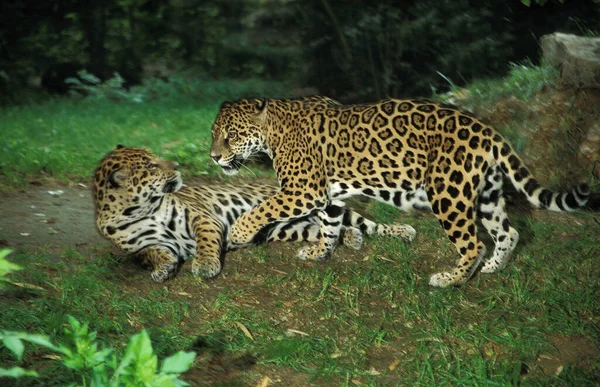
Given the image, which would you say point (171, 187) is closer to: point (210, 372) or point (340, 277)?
point (340, 277)

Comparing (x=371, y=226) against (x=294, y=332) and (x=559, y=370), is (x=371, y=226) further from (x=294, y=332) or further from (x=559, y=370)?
(x=559, y=370)

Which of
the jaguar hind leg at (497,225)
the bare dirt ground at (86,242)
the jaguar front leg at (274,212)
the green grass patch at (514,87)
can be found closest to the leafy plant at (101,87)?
the bare dirt ground at (86,242)

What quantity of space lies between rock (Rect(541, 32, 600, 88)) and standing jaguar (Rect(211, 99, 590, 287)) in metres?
3.26

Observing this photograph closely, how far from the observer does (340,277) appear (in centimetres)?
647

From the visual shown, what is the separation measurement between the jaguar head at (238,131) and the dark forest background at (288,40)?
25.7 ft

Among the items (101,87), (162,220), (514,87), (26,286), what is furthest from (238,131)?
(101,87)

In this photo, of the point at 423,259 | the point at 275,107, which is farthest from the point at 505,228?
the point at 275,107

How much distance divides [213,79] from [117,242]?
1011cm

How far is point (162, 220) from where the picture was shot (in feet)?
22.2

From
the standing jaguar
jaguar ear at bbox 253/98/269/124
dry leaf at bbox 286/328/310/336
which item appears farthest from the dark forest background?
dry leaf at bbox 286/328/310/336

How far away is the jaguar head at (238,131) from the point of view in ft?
22.1

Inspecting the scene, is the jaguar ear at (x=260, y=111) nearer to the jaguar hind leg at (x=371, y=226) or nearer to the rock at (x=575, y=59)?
the jaguar hind leg at (x=371, y=226)

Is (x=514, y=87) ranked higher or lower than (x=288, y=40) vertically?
higher

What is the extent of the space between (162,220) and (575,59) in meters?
5.00
